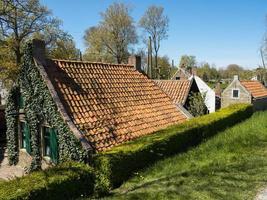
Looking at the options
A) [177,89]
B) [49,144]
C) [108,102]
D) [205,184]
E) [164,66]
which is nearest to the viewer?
[205,184]

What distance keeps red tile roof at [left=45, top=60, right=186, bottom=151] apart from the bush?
7.03 ft

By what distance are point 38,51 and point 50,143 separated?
14.1 feet

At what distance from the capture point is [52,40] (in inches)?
1460

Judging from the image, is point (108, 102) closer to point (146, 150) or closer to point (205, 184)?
point (146, 150)

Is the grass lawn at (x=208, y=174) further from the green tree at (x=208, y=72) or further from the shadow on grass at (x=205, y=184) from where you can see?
the green tree at (x=208, y=72)

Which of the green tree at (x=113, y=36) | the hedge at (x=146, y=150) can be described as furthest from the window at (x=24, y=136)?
the green tree at (x=113, y=36)

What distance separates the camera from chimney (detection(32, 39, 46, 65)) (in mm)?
14945

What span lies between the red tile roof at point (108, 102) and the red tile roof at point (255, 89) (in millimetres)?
26487

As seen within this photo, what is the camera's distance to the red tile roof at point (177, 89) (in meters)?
22.7

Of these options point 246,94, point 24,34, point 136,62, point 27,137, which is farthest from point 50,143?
point 246,94

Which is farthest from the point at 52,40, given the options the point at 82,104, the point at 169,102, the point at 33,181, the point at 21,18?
the point at 33,181

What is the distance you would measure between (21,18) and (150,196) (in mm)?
29994

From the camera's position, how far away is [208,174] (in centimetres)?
1116

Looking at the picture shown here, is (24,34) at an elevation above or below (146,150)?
above
